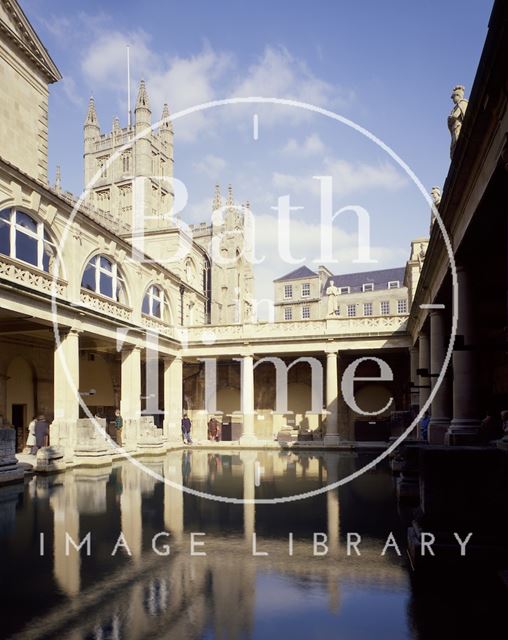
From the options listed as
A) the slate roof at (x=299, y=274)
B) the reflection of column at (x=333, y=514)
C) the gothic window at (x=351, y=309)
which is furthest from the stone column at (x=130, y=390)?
the slate roof at (x=299, y=274)

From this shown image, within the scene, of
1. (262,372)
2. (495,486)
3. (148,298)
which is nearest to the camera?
(495,486)

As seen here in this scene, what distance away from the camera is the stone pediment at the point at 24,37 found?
20234 mm

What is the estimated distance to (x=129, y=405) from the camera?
24.1 metres

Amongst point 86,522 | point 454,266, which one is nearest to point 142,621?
point 86,522

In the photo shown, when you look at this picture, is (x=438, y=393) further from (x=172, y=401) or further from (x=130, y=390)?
(x=172, y=401)

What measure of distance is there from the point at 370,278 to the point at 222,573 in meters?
57.5

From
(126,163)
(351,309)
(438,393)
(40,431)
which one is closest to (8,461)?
(40,431)

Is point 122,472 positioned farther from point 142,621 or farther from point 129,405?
point 142,621

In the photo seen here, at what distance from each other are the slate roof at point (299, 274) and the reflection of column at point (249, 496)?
139 feet

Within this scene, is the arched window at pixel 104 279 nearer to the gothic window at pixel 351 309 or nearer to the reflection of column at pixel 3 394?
the reflection of column at pixel 3 394

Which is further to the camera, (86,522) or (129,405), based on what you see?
(129,405)

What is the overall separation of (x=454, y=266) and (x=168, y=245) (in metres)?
26.3

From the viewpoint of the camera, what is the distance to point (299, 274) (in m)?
63.0

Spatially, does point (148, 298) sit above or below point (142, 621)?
above
